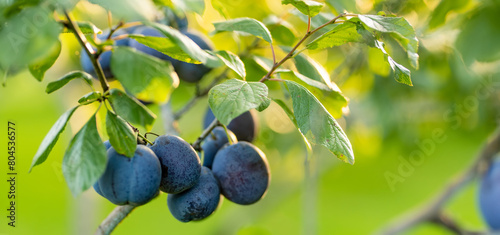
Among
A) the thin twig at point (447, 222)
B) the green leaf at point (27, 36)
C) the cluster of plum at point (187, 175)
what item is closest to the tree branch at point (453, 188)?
the thin twig at point (447, 222)

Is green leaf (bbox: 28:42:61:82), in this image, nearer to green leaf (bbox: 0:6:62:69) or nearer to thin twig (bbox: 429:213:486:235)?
green leaf (bbox: 0:6:62:69)

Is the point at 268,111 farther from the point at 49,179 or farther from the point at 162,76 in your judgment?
the point at 49,179

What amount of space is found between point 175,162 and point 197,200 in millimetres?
85

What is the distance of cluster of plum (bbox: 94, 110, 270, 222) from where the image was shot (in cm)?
61

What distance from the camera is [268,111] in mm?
1683

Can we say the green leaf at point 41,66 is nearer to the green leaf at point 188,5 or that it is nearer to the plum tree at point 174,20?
the green leaf at point 188,5

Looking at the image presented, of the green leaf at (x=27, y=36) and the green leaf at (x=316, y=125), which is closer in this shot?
the green leaf at (x=27, y=36)

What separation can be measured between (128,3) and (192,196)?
0.34 metres

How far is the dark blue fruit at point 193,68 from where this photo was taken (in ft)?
3.12

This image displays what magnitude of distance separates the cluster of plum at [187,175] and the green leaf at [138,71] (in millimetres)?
80

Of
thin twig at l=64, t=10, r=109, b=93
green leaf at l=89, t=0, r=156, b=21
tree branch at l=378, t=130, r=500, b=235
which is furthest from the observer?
tree branch at l=378, t=130, r=500, b=235

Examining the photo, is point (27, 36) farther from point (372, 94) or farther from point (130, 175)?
point (372, 94)

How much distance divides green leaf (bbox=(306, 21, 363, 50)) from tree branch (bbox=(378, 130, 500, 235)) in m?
0.60

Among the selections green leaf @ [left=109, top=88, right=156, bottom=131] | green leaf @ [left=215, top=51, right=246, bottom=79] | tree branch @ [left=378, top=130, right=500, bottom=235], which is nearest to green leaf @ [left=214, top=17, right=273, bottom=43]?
green leaf @ [left=215, top=51, right=246, bottom=79]
